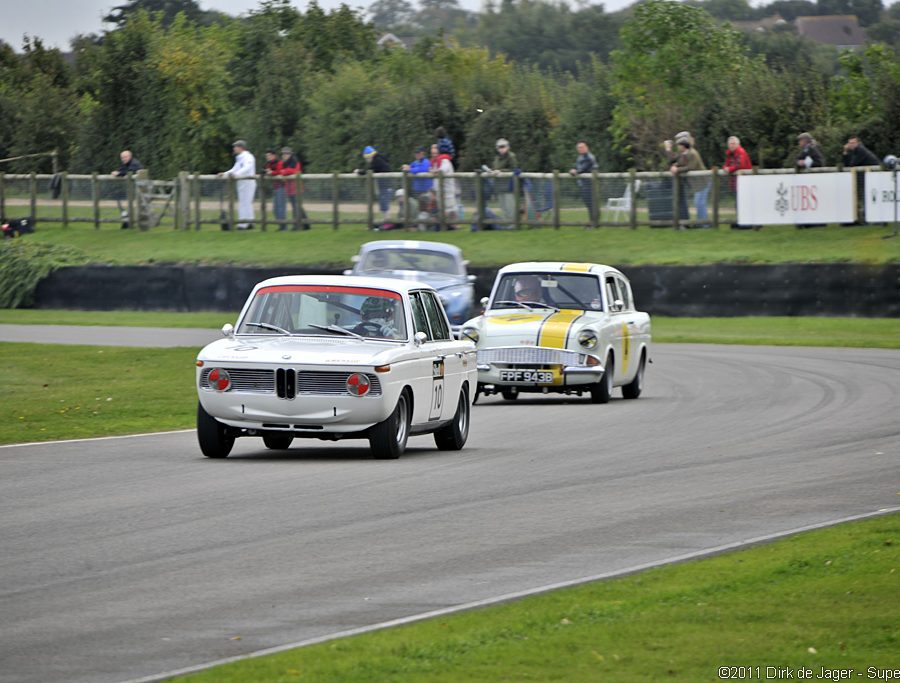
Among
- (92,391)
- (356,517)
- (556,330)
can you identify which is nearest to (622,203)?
(556,330)

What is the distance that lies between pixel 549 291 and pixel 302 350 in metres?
7.33

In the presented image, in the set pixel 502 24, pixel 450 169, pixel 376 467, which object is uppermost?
pixel 502 24

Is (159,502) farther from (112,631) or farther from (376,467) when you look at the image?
(112,631)

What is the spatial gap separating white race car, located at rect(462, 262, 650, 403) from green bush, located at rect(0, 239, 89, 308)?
19353mm

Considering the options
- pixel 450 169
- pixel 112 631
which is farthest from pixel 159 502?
pixel 450 169

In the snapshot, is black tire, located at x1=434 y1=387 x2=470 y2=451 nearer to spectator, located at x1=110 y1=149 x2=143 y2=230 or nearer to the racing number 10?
the racing number 10

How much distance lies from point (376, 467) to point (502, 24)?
547ft

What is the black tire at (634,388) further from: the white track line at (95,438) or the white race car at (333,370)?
the white track line at (95,438)

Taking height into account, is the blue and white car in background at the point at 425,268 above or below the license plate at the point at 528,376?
above

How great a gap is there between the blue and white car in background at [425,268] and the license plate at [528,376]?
25.8ft

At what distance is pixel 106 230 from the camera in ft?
144

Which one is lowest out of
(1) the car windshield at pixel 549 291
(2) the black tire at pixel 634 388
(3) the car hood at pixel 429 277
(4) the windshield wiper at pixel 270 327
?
(2) the black tire at pixel 634 388

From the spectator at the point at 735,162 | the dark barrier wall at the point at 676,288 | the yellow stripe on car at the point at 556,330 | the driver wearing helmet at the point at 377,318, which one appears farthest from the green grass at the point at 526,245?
the driver wearing helmet at the point at 377,318

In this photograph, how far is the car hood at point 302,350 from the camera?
13.0 meters
